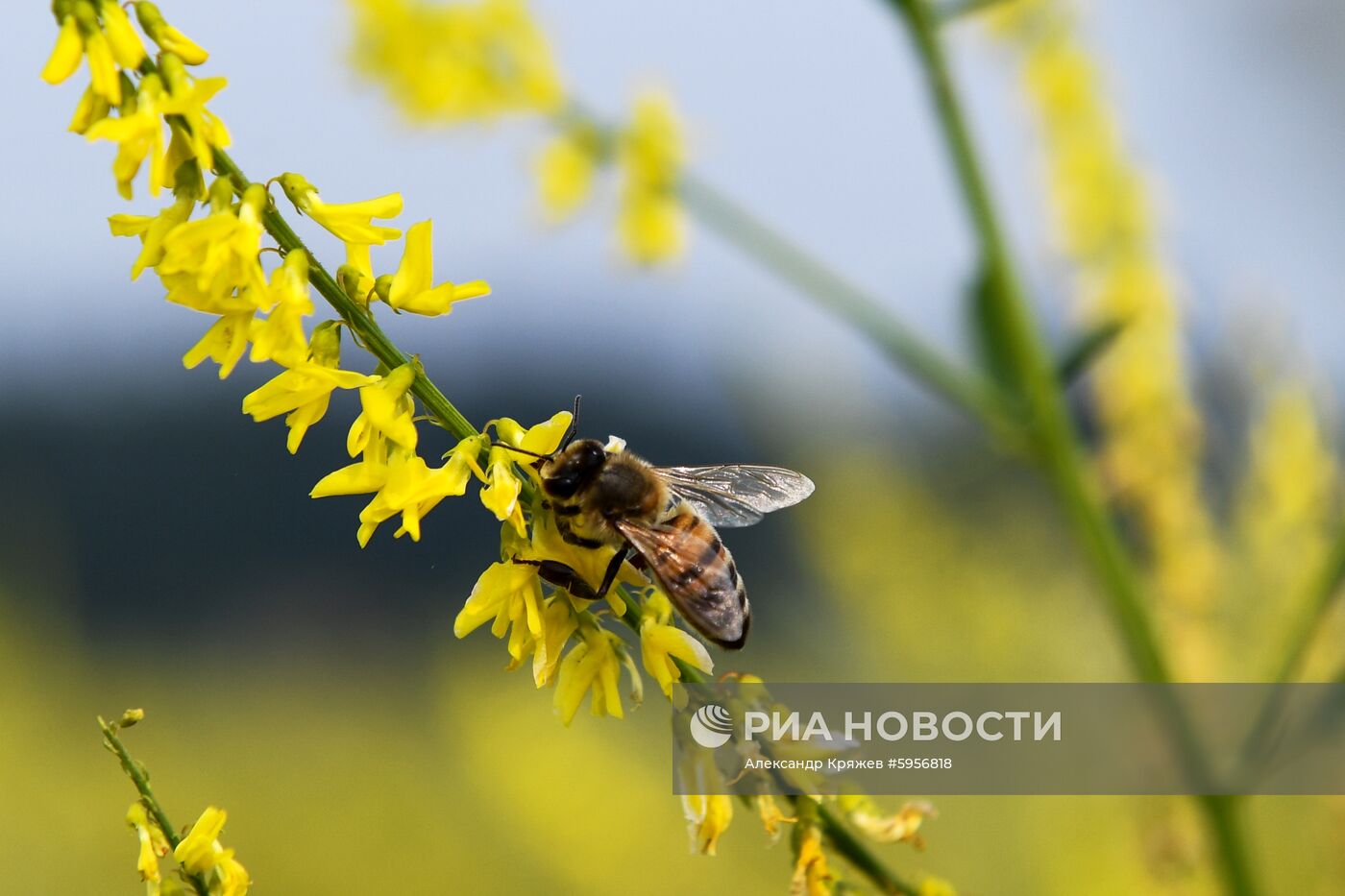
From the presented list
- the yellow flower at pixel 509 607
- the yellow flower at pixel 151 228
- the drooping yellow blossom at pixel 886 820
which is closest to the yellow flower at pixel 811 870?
the drooping yellow blossom at pixel 886 820

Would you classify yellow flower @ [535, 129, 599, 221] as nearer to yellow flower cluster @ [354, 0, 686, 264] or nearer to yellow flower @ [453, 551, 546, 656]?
yellow flower cluster @ [354, 0, 686, 264]

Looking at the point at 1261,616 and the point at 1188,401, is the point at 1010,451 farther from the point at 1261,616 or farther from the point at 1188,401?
the point at 1261,616

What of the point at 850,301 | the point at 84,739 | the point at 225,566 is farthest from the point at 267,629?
the point at 850,301

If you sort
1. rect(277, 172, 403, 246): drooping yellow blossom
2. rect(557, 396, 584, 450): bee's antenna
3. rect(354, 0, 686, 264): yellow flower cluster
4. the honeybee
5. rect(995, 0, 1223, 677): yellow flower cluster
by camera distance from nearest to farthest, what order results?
1. rect(277, 172, 403, 246): drooping yellow blossom
2. the honeybee
3. rect(557, 396, 584, 450): bee's antenna
4. rect(354, 0, 686, 264): yellow flower cluster
5. rect(995, 0, 1223, 677): yellow flower cluster

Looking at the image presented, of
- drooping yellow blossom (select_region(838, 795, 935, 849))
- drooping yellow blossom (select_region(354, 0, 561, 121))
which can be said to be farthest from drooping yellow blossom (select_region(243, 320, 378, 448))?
drooping yellow blossom (select_region(354, 0, 561, 121))

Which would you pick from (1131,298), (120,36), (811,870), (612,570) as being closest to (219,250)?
(120,36)
